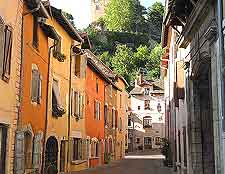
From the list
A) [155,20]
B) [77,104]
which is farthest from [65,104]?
[155,20]

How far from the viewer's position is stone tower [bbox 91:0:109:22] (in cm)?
12062

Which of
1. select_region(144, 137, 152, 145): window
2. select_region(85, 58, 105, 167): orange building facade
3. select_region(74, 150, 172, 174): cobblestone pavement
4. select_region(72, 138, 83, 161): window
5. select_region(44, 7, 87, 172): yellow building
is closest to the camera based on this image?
select_region(44, 7, 87, 172): yellow building

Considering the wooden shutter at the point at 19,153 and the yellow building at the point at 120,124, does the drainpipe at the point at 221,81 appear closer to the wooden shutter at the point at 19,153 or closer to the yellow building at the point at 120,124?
the wooden shutter at the point at 19,153

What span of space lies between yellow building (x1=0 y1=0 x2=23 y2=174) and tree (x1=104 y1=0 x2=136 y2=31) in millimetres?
90670

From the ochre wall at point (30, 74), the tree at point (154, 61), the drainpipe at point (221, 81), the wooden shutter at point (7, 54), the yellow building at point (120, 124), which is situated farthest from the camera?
the tree at point (154, 61)

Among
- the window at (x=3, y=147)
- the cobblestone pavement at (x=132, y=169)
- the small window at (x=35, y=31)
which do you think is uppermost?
the small window at (x=35, y=31)

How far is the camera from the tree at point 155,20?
10975cm

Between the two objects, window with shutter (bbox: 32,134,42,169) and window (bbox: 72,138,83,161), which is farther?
window (bbox: 72,138,83,161)

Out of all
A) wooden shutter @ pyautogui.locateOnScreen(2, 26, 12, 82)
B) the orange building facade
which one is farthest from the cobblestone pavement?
wooden shutter @ pyautogui.locateOnScreen(2, 26, 12, 82)

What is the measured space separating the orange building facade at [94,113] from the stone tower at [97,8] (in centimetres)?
8663

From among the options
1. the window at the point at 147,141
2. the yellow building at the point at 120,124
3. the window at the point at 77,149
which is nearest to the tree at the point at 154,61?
the window at the point at 147,141

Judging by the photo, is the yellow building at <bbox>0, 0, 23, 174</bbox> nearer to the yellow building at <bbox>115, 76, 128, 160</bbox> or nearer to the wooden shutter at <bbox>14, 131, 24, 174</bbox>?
the wooden shutter at <bbox>14, 131, 24, 174</bbox>

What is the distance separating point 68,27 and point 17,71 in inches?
338

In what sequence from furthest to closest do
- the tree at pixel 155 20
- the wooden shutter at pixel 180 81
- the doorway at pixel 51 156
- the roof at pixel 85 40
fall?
the tree at pixel 155 20
the roof at pixel 85 40
the doorway at pixel 51 156
the wooden shutter at pixel 180 81
